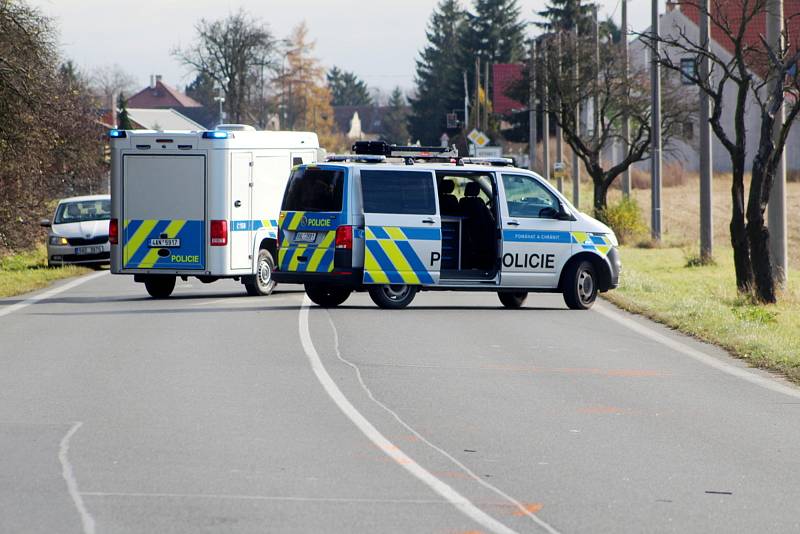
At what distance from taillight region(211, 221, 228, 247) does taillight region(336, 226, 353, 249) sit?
2.61 m

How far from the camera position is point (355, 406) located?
10.9 metres

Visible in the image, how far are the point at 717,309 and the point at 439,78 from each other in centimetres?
11012

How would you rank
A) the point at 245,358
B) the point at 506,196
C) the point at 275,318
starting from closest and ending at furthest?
the point at 245,358, the point at 275,318, the point at 506,196

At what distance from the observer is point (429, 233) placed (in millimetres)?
19281

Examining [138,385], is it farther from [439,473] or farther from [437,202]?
[437,202]

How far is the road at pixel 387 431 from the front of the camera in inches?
285

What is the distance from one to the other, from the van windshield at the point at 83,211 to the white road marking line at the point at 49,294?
1.66 meters

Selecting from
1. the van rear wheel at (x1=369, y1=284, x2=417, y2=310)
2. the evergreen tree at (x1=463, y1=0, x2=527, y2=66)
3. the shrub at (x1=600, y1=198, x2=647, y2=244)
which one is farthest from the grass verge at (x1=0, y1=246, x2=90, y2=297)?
the evergreen tree at (x1=463, y1=0, x2=527, y2=66)

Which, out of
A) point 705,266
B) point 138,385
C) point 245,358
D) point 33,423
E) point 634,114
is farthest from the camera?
point 634,114

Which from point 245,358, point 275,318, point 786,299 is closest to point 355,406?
point 245,358

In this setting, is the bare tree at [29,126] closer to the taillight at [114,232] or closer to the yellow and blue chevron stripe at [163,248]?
the taillight at [114,232]

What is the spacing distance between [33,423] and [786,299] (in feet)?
44.4

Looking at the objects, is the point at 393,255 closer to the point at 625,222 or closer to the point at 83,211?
the point at 83,211

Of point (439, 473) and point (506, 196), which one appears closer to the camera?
point (439, 473)
